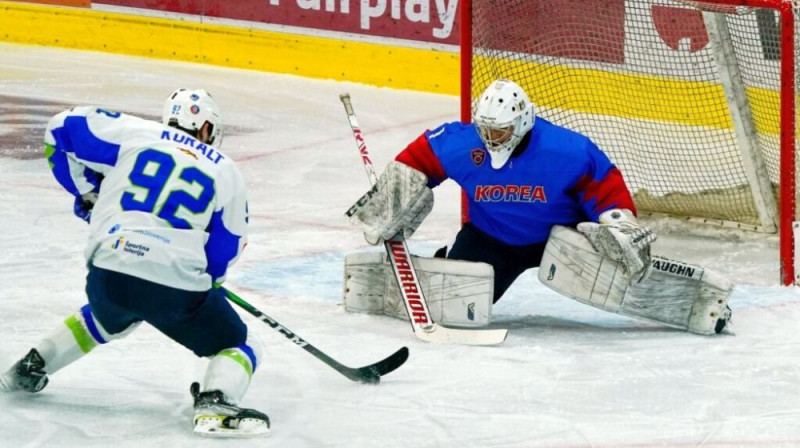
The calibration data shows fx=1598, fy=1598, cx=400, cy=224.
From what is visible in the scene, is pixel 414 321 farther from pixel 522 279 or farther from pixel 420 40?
pixel 420 40

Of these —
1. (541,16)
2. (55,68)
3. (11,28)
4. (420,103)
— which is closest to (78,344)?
(541,16)

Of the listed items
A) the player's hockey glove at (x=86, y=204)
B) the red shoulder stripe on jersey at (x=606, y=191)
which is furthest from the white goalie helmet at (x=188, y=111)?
the red shoulder stripe on jersey at (x=606, y=191)

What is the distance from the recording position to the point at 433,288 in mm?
4906

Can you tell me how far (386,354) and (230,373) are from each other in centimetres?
95

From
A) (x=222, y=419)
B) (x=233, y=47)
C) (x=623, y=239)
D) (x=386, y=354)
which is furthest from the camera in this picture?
(x=233, y=47)

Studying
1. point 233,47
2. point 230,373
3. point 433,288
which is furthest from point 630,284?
point 233,47

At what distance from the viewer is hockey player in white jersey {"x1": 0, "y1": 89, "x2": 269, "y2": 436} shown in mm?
3664

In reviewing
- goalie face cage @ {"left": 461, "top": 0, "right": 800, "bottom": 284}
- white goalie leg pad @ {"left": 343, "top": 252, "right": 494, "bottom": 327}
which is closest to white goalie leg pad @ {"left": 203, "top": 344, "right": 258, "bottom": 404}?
white goalie leg pad @ {"left": 343, "top": 252, "right": 494, "bottom": 327}

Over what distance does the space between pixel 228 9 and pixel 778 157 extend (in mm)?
4098

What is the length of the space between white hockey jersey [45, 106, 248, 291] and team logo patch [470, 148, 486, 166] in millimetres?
1251

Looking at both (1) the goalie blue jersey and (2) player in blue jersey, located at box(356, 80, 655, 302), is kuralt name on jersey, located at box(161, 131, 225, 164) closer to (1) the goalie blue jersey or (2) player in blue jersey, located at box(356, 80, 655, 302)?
(2) player in blue jersey, located at box(356, 80, 655, 302)

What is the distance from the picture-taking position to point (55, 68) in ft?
29.7

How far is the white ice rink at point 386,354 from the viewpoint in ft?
12.6

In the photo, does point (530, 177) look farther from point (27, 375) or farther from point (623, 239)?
point (27, 375)
